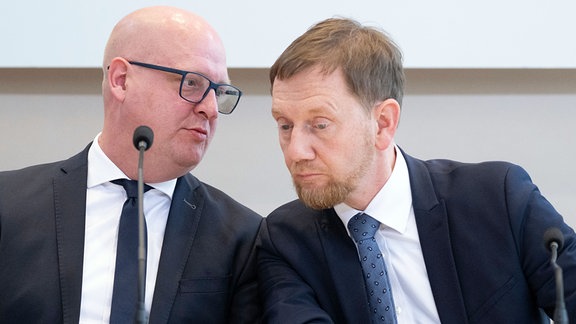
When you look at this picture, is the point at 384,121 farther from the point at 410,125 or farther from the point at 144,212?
the point at 410,125

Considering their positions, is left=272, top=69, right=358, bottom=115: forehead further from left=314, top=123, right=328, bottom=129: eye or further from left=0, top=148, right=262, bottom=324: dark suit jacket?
left=0, top=148, right=262, bottom=324: dark suit jacket

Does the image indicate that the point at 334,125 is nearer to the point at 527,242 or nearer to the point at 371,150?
the point at 371,150

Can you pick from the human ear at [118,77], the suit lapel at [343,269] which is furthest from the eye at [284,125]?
the human ear at [118,77]

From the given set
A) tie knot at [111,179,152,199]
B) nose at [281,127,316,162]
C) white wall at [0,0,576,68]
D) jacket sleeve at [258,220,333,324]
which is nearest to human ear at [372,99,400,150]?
nose at [281,127,316,162]

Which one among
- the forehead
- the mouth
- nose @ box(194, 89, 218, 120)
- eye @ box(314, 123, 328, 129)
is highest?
the forehead

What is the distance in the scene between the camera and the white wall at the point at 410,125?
301 cm

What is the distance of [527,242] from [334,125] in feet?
1.70

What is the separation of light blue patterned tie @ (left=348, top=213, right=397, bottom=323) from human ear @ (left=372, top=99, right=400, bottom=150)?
0.18m

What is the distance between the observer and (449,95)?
3045mm

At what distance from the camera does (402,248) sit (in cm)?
215

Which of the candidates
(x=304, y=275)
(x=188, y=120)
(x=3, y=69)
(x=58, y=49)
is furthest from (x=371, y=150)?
(x=3, y=69)

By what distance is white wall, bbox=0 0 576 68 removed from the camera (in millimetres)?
2854

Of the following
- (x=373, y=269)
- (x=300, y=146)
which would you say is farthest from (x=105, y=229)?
(x=373, y=269)

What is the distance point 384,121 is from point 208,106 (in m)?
0.47
